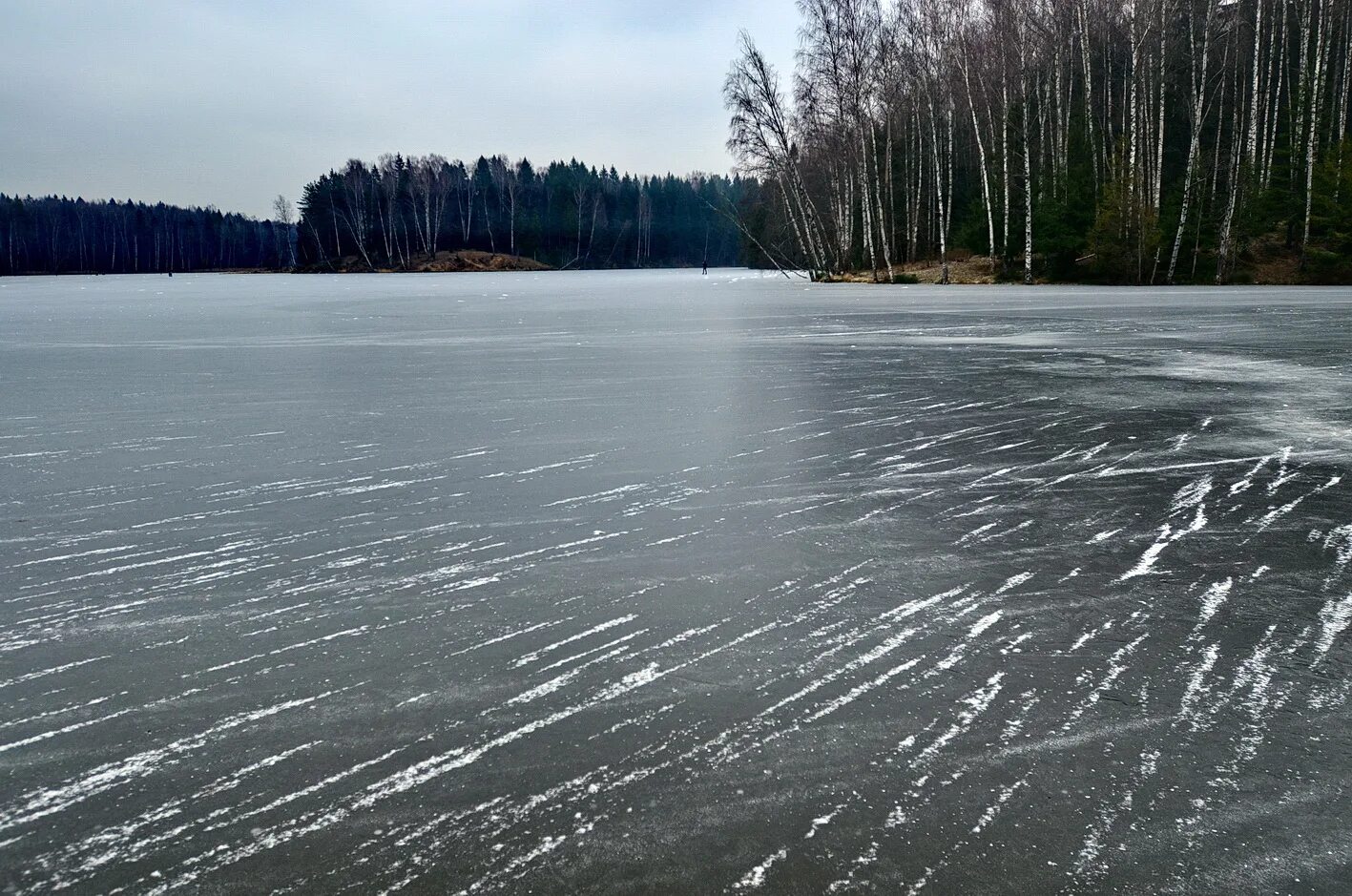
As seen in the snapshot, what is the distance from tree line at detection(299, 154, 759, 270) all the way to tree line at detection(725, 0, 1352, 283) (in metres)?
69.1

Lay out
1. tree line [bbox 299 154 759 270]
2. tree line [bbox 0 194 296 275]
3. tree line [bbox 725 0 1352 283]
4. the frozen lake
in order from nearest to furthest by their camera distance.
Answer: the frozen lake, tree line [bbox 725 0 1352 283], tree line [bbox 299 154 759 270], tree line [bbox 0 194 296 275]

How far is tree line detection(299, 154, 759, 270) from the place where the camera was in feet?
390

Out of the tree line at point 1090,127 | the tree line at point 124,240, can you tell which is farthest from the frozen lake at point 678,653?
the tree line at point 124,240

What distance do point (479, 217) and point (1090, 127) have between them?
4105 inches

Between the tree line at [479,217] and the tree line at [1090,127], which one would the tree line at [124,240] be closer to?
the tree line at [479,217]

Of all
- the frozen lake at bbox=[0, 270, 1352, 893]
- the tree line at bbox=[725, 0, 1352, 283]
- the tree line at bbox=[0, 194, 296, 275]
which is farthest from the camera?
the tree line at bbox=[0, 194, 296, 275]

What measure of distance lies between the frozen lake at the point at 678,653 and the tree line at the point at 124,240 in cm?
14406

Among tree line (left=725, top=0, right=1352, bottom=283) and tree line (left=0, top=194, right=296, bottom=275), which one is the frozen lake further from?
tree line (left=0, top=194, right=296, bottom=275)

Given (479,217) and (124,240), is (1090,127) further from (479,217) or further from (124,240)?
(124,240)

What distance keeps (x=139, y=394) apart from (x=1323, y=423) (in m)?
9.05

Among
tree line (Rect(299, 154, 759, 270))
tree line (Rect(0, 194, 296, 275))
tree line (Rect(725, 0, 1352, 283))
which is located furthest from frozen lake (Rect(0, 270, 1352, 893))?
tree line (Rect(0, 194, 296, 275))

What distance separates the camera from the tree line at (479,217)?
4683 inches

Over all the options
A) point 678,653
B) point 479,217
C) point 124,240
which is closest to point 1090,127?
point 678,653

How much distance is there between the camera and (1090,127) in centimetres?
3575
